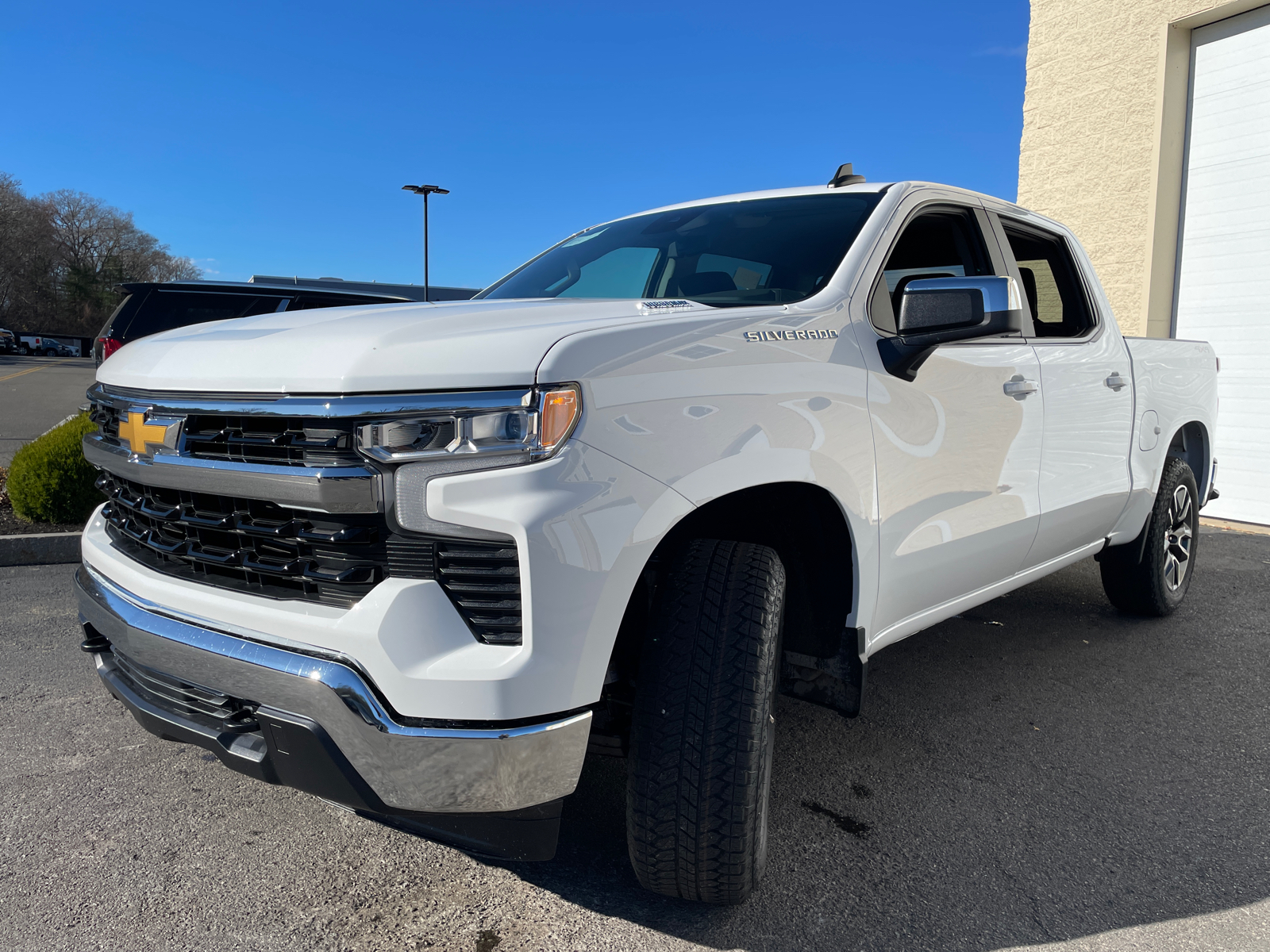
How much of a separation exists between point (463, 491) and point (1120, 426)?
3.14 meters

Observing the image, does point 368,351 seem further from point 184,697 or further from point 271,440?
point 184,697

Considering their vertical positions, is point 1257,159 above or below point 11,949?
above

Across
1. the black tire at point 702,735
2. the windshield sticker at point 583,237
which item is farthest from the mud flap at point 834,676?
the windshield sticker at point 583,237

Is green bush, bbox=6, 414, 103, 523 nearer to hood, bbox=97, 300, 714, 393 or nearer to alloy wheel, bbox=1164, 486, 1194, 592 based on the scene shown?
hood, bbox=97, 300, 714, 393

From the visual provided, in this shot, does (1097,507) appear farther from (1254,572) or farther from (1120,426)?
(1254,572)

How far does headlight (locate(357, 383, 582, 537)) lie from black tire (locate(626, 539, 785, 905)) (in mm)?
519

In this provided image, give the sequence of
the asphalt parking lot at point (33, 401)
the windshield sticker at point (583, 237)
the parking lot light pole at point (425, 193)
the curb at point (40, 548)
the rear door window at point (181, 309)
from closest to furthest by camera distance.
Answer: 1. the windshield sticker at point (583, 237)
2. the curb at point (40, 548)
3. the rear door window at point (181, 309)
4. the asphalt parking lot at point (33, 401)
5. the parking lot light pole at point (425, 193)

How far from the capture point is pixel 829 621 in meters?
2.33

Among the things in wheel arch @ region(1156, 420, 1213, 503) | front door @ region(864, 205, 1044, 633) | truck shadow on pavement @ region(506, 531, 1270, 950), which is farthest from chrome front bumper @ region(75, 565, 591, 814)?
wheel arch @ region(1156, 420, 1213, 503)

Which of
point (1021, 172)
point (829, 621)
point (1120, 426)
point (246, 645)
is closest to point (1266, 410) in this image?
point (1021, 172)

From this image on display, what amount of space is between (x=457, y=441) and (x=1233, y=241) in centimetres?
884

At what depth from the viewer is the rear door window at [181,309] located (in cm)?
696

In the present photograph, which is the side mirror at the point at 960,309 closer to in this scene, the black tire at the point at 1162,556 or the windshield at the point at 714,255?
the windshield at the point at 714,255

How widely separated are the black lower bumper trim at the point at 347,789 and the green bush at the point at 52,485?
490 centimetres
